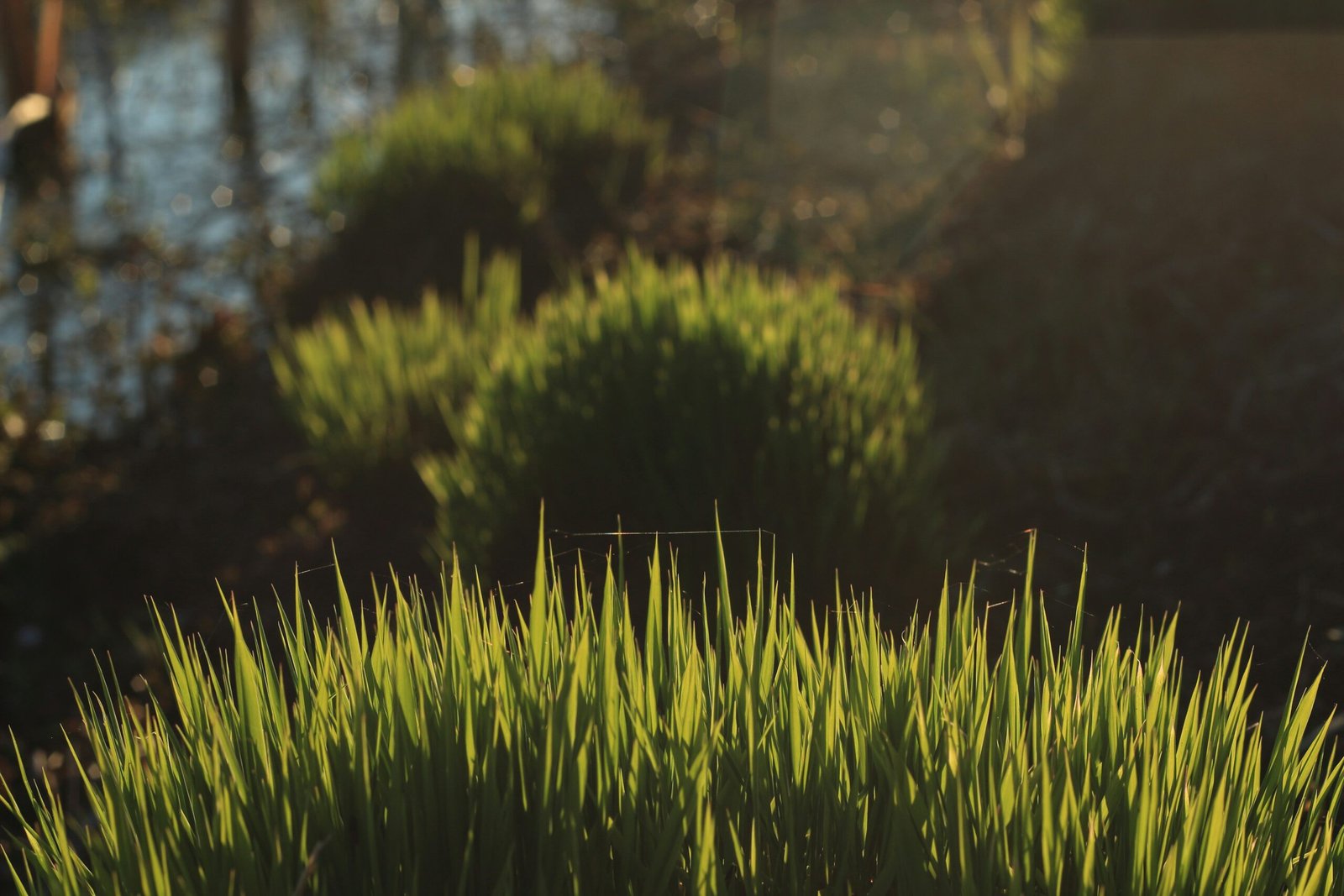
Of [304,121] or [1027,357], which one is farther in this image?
[304,121]

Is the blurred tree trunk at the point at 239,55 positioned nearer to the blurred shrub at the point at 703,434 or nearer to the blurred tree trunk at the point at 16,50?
the blurred tree trunk at the point at 16,50

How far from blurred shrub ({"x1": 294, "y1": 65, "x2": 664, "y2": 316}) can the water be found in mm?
349

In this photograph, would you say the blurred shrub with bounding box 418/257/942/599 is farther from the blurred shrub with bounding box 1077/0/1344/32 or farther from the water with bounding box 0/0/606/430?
the water with bounding box 0/0/606/430

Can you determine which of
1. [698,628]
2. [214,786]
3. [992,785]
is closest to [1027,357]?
[698,628]

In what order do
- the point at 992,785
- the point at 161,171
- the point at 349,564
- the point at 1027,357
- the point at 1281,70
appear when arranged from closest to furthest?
the point at 992,785, the point at 349,564, the point at 1027,357, the point at 1281,70, the point at 161,171

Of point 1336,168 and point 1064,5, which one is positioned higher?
point 1064,5

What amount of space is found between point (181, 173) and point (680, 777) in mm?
6086

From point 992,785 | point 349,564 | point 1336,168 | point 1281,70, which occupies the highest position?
point 1281,70

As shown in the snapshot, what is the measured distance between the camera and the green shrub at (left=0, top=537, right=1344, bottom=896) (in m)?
1.05

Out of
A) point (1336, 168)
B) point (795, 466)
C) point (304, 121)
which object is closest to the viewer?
point (795, 466)

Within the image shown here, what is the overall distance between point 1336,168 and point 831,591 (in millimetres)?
2323

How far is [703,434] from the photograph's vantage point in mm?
2107

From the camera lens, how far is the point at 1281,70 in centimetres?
379

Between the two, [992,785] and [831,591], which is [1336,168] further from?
[992,785]
